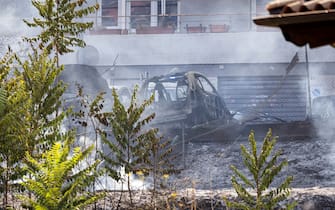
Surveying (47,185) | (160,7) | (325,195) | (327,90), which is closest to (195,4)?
(160,7)

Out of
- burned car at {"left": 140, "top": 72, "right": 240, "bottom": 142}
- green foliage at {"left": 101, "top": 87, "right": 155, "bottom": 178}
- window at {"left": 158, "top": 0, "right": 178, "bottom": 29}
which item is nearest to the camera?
green foliage at {"left": 101, "top": 87, "right": 155, "bottom": 178}

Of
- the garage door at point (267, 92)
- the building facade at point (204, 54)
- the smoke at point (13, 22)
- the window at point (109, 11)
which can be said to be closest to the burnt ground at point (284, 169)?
the garage door at point (267, 92)

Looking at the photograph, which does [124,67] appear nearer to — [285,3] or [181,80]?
[181,80]

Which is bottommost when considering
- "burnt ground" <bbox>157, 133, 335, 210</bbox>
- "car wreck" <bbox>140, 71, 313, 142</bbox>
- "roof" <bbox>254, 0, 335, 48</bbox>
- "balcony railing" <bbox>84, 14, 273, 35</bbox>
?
"burnt ground" <bbox>157, 133, 335, 210</bbox>

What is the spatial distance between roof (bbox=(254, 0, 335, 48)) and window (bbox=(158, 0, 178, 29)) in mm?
22479

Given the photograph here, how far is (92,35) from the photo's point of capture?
86.6ft

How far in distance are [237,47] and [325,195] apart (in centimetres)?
1546

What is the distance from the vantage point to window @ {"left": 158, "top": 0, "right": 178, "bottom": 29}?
27498 millimetres

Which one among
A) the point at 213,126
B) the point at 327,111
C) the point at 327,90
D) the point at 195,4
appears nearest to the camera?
the point at 213,126

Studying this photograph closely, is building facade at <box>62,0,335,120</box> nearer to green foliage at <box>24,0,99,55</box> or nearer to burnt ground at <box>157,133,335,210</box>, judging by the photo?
burnt ground at <box>157,133,335,210</box>

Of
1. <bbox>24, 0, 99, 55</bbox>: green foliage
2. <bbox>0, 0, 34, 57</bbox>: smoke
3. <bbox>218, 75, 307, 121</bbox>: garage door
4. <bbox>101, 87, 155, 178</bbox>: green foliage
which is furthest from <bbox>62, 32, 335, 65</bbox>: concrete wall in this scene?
<bbox>101, 87, 155, 178</bbox>: green foliage

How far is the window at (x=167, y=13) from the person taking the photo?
2750 centimetres

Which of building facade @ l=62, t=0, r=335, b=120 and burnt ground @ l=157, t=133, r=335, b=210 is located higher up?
building facade @ l=62, t=0, r=335, b=120

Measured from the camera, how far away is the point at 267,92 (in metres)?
25.3
